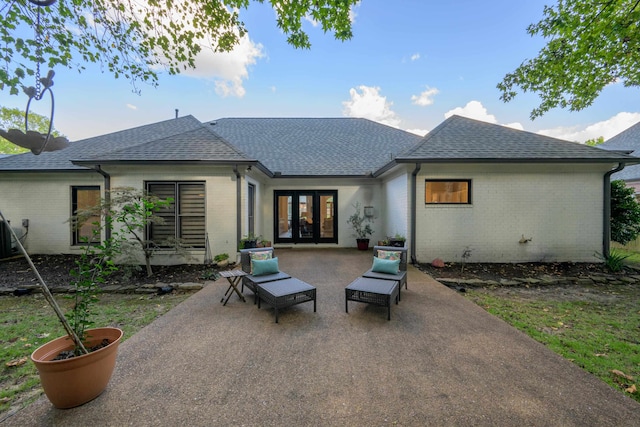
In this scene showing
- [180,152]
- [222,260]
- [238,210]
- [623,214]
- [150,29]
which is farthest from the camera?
[623,214]

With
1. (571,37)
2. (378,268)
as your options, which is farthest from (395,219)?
(571,37)

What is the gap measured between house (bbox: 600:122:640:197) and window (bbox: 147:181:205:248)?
1857 cm

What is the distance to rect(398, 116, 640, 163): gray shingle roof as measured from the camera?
6.75m

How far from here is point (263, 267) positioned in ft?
15.7

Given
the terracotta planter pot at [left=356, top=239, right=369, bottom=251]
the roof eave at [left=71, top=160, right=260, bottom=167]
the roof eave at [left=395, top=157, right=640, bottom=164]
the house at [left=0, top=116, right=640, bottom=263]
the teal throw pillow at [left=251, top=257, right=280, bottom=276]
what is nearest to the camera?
the teal throw pillow at [left=251, top=257, right=280, bottom=276]

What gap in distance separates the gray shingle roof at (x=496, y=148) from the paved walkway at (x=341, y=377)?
14.5ft

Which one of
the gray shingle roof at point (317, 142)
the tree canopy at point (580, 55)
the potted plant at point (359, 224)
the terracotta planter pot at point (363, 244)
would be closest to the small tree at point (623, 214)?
the tree canopy at point (580, 55)

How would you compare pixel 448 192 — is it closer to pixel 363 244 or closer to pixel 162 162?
pixel 363 244

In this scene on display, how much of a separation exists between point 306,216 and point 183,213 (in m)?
4.61

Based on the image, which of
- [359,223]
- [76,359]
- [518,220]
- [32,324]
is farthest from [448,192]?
[32,324]

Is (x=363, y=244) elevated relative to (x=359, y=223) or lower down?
lower down

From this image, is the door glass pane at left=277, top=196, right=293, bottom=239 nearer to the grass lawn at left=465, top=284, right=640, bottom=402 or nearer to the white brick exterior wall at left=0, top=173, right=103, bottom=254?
the white brick exterior wall at left=0, top=173, right=103, bottom=254

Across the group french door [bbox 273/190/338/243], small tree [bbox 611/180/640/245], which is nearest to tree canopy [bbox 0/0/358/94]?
french door [bbox 273/190/338/243]

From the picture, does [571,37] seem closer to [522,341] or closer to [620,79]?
[620,79]
